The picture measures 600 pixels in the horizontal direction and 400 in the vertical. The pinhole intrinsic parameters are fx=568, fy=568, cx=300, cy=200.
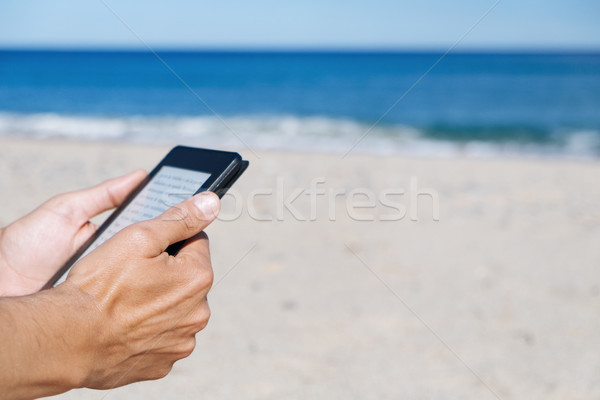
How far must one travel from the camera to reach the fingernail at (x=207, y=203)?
1099mm


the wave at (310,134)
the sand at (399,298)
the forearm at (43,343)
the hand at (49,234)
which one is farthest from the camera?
the wave at (310,134)

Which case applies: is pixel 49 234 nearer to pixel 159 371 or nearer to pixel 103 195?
pixel 103 195

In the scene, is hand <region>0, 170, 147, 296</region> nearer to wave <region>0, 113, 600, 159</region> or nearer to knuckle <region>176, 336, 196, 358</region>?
knuckle <region>176, 336, 196, 358</region>

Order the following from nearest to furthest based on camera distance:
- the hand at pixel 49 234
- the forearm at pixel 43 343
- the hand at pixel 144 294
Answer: the forearm at pixel 43 343 < the hand at pixel 144 294 < the hand at pixel 49 234

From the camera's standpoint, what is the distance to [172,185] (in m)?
1.33

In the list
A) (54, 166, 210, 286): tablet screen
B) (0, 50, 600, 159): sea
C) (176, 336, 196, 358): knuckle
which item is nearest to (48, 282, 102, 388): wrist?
(176, 336, 196, 358): knuckle

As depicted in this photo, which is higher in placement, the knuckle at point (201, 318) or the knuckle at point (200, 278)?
the knuckle at point (200, 278)

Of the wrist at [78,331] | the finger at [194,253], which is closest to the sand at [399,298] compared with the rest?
the finger at [194,253]

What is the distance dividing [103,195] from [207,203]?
55 cm

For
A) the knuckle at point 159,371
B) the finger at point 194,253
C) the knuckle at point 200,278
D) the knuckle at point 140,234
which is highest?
the knuckle at point 140,234

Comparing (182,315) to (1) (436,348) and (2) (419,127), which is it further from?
(2) (419,127)

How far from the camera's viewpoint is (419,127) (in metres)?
11.5

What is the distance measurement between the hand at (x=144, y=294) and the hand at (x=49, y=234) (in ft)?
1.53

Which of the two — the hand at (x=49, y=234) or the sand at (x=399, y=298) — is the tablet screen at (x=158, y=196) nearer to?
the hand at (x=49, y=234)
